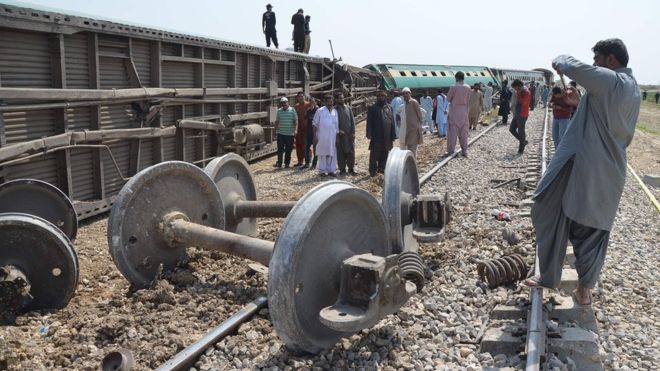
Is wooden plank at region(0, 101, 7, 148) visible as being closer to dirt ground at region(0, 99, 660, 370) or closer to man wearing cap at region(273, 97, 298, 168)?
dirt ground at region(0, 99, 660, 370)

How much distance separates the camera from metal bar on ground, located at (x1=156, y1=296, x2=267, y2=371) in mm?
3102

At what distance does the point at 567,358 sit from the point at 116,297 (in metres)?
3.27

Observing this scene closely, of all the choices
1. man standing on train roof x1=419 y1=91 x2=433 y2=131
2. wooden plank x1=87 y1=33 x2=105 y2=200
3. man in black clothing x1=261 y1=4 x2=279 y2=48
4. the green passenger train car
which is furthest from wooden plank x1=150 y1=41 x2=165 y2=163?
the green passenger train car

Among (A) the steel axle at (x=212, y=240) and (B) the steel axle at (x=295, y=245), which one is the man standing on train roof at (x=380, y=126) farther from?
(A) the steel axle at (x=212, y=240)

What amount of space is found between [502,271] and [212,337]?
2.32 meters

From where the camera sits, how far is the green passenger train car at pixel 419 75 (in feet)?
86.8

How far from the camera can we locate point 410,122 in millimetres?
10281

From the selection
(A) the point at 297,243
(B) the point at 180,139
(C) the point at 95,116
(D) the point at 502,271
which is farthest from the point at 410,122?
(A) the point at 297,243

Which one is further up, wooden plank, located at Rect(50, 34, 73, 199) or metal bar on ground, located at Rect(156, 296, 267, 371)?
wooden plank, located at Rect(50, 34, 73, 199)

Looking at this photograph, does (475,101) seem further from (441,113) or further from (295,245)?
(295,245)

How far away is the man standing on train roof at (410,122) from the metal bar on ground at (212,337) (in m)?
6.80

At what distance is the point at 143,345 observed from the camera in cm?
346

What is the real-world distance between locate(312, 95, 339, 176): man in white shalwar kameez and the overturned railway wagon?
1.56 m

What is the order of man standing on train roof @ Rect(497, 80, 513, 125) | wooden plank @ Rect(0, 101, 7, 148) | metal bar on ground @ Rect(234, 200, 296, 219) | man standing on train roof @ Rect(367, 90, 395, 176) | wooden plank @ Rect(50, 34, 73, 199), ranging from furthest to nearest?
man standing on train roof @ Rect(497, 80, 513, 125) → man standing on train roof @ Rect(367, 90, 395, 176) → wooden plank @ Rect(50, 34, 73, 199) → wooden plank @ Rect(0, 101, 7, 148) → metal bar on ground @ Rect(234, 200, 296, 219)
